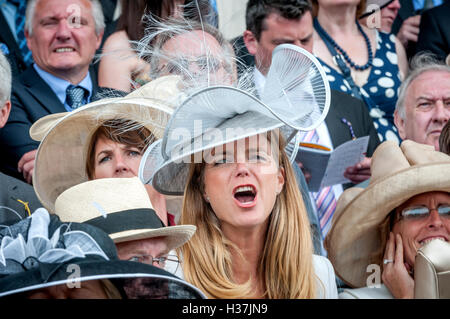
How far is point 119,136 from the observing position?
3.76 metres

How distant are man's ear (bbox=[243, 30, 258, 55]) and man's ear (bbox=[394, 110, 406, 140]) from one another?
883 millimetres

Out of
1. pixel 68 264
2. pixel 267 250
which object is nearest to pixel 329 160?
pixel 267 250

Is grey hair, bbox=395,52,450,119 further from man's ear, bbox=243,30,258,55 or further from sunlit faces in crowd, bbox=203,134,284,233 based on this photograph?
sunlit faces in crowd, bbox=203,134,284,233

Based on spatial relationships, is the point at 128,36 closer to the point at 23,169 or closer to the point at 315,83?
the point at 23,169

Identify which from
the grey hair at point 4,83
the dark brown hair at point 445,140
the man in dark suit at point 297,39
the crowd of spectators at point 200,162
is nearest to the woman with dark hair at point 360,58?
the crowd of spectators at point 200,162

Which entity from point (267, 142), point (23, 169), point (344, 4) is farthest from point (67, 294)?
point (344, 4)

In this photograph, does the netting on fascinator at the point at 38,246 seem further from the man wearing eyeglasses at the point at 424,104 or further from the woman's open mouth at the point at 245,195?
the man wearing eyeglasses at the point at 424,104

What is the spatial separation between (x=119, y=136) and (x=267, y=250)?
856mm

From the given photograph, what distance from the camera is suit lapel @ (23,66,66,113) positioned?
13.8 ft

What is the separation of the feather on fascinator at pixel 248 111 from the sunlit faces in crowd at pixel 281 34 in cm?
109

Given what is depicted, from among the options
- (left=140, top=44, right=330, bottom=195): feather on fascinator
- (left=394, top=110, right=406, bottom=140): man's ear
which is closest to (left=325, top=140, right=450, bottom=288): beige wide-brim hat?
(left=140, top=44, right=330, bottom=195): feather on fascinator

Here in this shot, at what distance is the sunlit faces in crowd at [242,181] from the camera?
130 inches

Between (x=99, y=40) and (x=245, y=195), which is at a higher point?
(x=99, y=40)

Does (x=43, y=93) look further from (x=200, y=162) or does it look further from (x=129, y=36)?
(x=200, y=162)
